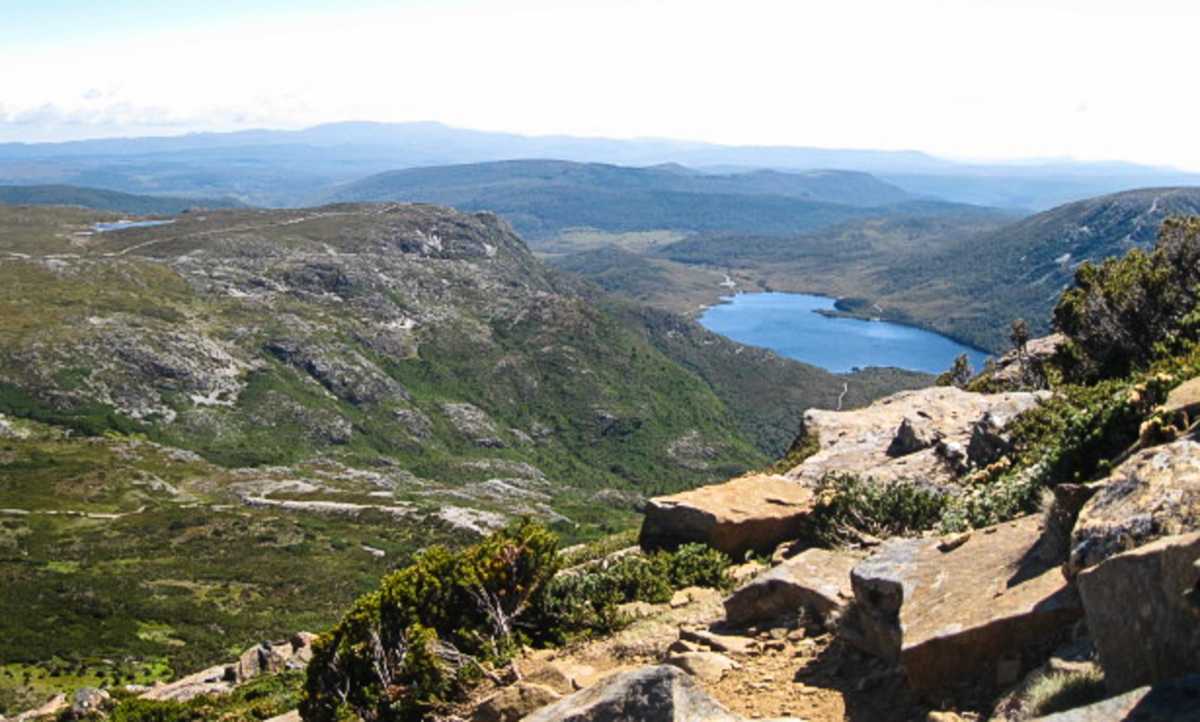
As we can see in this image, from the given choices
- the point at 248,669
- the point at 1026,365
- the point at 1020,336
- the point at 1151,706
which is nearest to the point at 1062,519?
the point at 1151,706

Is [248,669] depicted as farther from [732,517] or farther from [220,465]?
[220,465]

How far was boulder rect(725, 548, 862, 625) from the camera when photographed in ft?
38.5

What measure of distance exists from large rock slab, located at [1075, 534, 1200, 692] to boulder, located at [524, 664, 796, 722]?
3.02m

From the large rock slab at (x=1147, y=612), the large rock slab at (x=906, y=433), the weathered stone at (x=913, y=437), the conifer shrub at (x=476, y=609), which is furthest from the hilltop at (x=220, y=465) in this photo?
the large rock slab at (x=1147, y=612)

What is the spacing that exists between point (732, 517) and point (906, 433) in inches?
351

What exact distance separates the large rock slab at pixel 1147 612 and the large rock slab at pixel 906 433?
452 inches

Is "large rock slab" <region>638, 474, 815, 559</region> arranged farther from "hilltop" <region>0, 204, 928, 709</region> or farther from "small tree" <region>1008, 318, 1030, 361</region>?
"hilltop" <region>0, 204, 928, 709</region>

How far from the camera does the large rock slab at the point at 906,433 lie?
19797 millimetres

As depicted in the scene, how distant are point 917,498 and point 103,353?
6607 inches

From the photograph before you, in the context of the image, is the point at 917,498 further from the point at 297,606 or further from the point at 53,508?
the point at 53,508

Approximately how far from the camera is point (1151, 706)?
5.62 m

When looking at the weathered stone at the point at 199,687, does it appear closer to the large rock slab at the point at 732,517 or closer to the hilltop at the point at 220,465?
the large rock slab at the point at 732,517

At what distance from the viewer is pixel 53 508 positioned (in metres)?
100

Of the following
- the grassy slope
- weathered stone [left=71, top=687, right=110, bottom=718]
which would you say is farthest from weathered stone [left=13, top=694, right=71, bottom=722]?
the grassy slope
